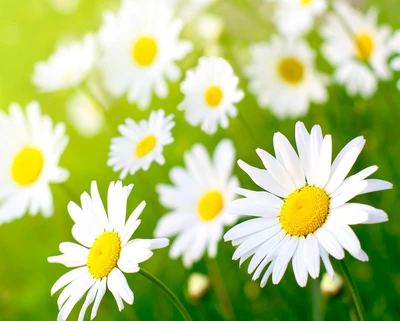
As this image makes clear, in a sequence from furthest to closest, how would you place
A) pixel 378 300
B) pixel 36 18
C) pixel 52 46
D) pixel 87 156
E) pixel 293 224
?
pixel 36 18
pixel 52 46
pixel 87 156
pixel 378 300
pixel 293 224

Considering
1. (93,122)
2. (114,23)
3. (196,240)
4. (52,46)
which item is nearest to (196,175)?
(196,240)

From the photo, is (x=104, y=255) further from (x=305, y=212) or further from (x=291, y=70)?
(x=291, y=70)

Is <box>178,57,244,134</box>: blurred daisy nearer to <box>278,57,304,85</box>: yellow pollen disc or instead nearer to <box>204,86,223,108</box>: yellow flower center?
<box>204,86,223,108</box>: yellow flower center

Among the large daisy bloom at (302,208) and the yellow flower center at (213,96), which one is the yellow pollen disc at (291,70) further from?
the large daisy bloom at (302,208)

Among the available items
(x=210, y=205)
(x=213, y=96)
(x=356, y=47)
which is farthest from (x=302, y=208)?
(x=356, y=47)

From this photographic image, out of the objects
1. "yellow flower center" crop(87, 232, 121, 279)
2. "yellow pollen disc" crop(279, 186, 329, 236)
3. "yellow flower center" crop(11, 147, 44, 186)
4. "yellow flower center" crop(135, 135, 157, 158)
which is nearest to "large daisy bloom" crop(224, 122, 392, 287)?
"yellow pollen disc" crop(279, 186, 329, 236)

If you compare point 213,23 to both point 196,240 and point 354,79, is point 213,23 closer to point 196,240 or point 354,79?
point 354,79
